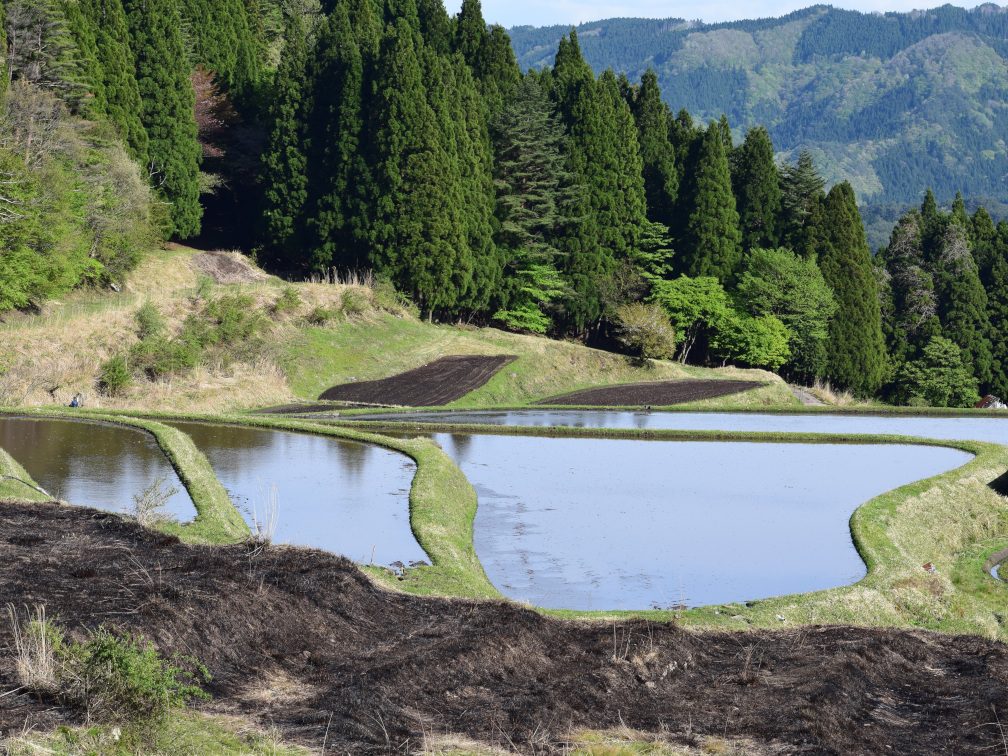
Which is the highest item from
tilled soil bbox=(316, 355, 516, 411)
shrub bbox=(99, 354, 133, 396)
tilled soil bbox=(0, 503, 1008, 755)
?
tilled soil bbox=(0, 503, 1008, 755)

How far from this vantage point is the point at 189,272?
52.1 meters

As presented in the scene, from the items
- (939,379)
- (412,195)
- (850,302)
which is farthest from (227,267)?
(939,379)

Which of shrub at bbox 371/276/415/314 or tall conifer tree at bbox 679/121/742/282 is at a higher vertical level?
tall conifer tree at bbox 679/121/742/282

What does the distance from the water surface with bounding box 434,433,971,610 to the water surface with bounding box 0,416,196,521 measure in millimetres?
5581

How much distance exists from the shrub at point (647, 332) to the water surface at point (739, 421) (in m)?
17.2

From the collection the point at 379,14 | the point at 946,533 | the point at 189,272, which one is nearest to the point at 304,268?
the point at 189,272

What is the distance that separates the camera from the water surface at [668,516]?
14.3 metres

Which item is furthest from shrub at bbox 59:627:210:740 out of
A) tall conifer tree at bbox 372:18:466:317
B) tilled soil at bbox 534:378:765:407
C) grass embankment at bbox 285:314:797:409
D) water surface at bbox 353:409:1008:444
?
tall conifer tree at bbox 372:18:466:317

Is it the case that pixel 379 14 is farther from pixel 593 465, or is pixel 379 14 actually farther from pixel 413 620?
pixel 413 620

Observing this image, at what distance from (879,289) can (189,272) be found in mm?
48303

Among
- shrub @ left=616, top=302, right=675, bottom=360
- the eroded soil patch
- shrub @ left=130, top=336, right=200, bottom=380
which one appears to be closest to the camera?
shrub @ left=130, top=336, right=200, bottom=380

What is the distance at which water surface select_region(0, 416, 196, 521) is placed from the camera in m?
17.0

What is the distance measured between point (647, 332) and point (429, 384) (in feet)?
53.9

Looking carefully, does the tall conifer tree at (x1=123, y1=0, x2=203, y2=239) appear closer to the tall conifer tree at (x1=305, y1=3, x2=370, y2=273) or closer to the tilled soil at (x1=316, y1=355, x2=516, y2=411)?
the tall conifer tree at (x1=305, y1=3, x2=370, y2=273)
